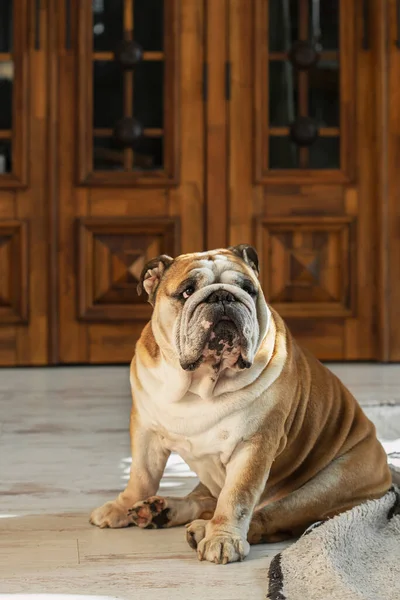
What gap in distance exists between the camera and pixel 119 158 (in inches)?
171

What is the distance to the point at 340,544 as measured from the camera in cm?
153

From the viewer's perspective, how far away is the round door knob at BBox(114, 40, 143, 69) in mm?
4285

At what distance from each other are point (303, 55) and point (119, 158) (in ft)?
3.12

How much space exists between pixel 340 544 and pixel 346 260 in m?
2.95

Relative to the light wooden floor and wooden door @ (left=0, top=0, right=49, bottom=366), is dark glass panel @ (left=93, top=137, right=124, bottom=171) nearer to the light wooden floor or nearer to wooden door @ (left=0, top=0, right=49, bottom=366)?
wooden door @ (left=0, top=0, right=49, bottom=366)

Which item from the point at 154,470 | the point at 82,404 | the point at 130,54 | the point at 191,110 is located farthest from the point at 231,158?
the point at 154,470

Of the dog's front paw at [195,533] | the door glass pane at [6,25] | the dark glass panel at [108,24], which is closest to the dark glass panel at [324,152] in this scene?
the dark glass panel at [108,24]

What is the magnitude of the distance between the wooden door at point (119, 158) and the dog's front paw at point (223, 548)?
9.17 feet

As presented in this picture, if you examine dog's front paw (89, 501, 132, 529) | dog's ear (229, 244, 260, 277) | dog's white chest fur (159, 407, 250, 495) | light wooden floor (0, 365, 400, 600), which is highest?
dog's ear (229, 244, 260, 277)

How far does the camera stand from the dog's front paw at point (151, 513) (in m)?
1.72

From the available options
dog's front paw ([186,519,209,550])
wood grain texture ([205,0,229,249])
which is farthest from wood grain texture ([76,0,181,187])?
dog's front paw ([186,519,209,550])

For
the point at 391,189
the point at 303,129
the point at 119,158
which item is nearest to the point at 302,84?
the point at 303,129

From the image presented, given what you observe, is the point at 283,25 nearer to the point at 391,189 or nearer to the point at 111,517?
the point at 391,189

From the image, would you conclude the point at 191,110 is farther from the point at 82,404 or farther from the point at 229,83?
the point at 82,404
